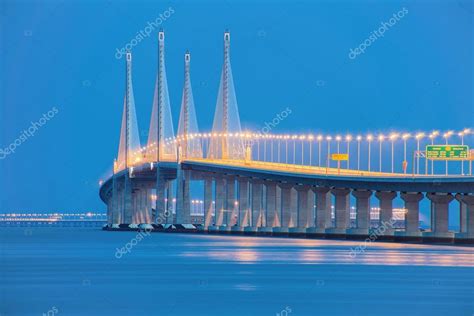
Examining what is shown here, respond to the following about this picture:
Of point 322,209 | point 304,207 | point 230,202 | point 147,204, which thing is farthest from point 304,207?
point 147,204

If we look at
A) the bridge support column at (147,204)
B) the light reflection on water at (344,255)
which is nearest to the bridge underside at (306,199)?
the light reflection on water at (344,255)

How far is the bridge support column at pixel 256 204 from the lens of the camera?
424ft

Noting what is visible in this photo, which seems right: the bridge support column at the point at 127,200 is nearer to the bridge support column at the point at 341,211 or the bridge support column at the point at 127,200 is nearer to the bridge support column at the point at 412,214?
the bridge support column at the point at 341,211

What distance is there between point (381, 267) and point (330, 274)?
4.41m

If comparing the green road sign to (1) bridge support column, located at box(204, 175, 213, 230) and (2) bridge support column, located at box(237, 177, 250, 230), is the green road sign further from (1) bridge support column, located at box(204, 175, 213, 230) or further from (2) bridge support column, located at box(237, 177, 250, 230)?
(1) bridge support column, located at box(204, 175, 213, 230)

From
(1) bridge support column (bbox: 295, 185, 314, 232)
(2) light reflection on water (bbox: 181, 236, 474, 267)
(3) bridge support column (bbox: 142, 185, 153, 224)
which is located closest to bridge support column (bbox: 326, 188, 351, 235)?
(1) bridge support column (bbox: 295, 185, 314, 232)

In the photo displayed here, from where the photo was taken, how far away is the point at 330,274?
55.0 metres

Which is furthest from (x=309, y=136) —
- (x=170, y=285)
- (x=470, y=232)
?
(x=170, y=285)

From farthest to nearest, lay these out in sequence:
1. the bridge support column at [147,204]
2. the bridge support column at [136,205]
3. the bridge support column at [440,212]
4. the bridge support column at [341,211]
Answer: the bridge support column at [147,204] < the bridge support column at [136,205] < the bridge support column at [341,211] < the bridge support column at [440,212]

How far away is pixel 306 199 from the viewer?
400 feet

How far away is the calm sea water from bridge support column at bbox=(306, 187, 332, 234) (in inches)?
1678

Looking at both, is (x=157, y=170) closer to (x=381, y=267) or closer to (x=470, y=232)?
(x=470, y=232)

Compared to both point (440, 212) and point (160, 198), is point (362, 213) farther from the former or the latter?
point (160, 198)

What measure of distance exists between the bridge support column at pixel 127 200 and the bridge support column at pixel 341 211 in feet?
131
